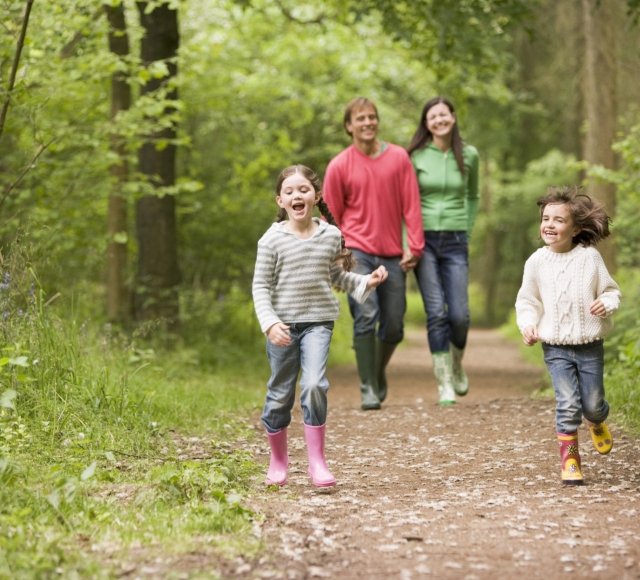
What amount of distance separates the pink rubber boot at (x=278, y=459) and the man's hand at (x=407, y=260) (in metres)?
2.65

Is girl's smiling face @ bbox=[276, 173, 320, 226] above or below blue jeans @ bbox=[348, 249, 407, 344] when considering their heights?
above

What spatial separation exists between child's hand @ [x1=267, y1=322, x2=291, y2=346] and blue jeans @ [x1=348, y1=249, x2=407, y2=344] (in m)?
2.55

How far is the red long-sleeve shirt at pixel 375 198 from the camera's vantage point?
704cm

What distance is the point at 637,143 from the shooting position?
9336 millimetres

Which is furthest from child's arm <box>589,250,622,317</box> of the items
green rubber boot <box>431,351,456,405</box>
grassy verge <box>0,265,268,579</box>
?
green rubber boot <box>431,351,456,405</box>

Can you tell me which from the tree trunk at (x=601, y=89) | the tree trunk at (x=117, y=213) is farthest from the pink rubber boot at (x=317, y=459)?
the tree trunk at (x=601, y=89)

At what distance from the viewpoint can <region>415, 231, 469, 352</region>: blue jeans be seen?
730cm

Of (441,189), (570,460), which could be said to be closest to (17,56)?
(441,189)

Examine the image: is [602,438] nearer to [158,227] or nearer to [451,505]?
[451,505]

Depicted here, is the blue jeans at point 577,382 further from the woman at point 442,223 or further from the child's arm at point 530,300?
the woman at point 442,223

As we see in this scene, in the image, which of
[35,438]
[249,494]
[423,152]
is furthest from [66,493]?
[423,152]

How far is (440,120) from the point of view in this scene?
23.9 feet

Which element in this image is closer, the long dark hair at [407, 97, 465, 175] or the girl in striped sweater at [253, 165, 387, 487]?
the girl in striped sweater at [253, 165, 387, 487]

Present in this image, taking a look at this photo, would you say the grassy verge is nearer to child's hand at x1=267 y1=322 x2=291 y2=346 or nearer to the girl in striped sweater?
the girl in striped sweater
